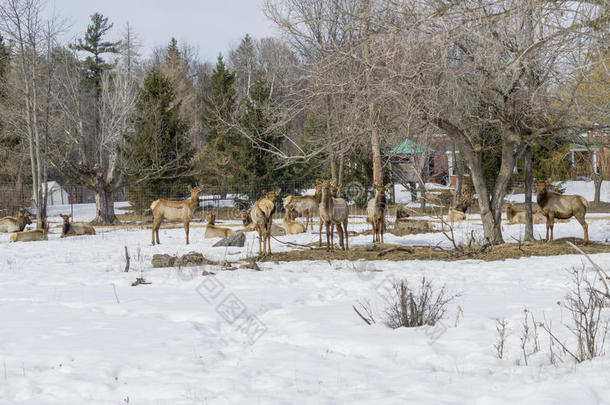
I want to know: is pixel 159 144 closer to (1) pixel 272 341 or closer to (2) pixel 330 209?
(2) pixel 330 209

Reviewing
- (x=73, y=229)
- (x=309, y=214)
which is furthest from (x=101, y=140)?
(x=309, y=214)

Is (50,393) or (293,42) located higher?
(293,42)

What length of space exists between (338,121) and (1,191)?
22726mm

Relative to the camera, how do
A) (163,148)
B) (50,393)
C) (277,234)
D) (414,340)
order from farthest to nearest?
(163,148)
(277,234)
(414,340)
(50,393)

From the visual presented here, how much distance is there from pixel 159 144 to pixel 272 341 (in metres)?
24.4

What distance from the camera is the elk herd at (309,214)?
1315cm

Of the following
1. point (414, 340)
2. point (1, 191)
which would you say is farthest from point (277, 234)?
point (1, 191)

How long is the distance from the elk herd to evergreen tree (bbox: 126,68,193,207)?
7938mm

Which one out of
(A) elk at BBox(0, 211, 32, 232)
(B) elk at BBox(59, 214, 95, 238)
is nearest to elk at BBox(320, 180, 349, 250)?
(B) elk at BBox(59, 214, 95, 238)

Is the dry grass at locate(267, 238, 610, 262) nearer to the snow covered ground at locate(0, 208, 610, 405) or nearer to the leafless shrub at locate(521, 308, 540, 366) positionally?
the snow covered ground at locate(0, 208, 610, 405)

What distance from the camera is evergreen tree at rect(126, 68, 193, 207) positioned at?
29.2 m

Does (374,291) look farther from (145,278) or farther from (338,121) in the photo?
(338,121)

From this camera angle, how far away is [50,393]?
4766 mm

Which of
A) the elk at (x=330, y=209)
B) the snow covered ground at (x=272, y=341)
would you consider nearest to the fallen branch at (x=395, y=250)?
the elk at (x=330, y=209)
